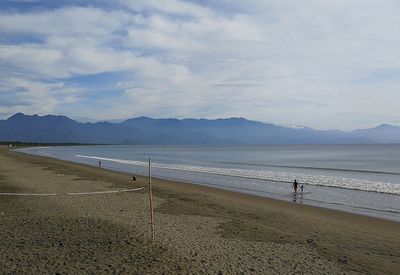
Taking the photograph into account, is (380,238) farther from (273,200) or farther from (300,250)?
(273,200)

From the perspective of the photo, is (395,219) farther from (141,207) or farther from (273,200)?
(141,207)

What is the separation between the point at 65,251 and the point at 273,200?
14.3 m

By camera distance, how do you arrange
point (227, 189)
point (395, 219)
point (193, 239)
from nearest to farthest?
point (193, 239) < point (395, 219) < point (227, 189)

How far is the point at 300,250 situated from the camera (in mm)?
10750

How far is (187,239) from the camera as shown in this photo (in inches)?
454

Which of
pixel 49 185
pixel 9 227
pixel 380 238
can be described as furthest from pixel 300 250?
pixel 49 185

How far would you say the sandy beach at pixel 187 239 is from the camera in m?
9.15

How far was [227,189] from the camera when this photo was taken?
27469 millimetres

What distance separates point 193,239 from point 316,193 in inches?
634

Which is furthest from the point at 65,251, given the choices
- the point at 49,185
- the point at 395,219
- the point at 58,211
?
the point at 49,185

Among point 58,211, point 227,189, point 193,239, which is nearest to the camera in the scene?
point 193,239

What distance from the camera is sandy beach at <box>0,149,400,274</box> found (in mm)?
9148

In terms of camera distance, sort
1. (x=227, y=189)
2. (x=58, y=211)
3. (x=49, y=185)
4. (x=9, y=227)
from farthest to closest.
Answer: (x=227, y=189)
(x=49, y=185)
(x=58, y=211)
(x=9, y=227)

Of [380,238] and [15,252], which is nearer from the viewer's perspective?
[15,252]
